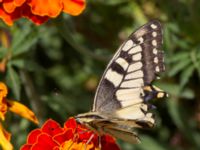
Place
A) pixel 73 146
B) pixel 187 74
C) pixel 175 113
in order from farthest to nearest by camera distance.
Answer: pixel 175 113 → pixel 187 74 → pixel 73 146

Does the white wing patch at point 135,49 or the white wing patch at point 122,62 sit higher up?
the white wing patch at point 135,49

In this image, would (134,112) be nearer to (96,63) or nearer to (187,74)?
(187,74)

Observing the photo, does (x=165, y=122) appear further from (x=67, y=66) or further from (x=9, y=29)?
(x=9, y=29)

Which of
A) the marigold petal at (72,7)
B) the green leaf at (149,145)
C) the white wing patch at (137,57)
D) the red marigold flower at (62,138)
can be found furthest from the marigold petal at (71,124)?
the green leaf at (149,145)

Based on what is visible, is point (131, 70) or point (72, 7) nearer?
point (131, 70)

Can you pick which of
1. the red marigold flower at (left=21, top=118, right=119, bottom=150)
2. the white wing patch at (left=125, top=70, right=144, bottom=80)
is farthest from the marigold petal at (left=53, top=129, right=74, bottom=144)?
the white wing patch at (left=125, top=70, right=144, bottom=80)

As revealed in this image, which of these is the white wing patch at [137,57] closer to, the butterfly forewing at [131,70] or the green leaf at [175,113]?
the butterfly forewing at [131,70]

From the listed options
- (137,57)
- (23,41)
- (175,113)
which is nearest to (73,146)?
(137,57)
